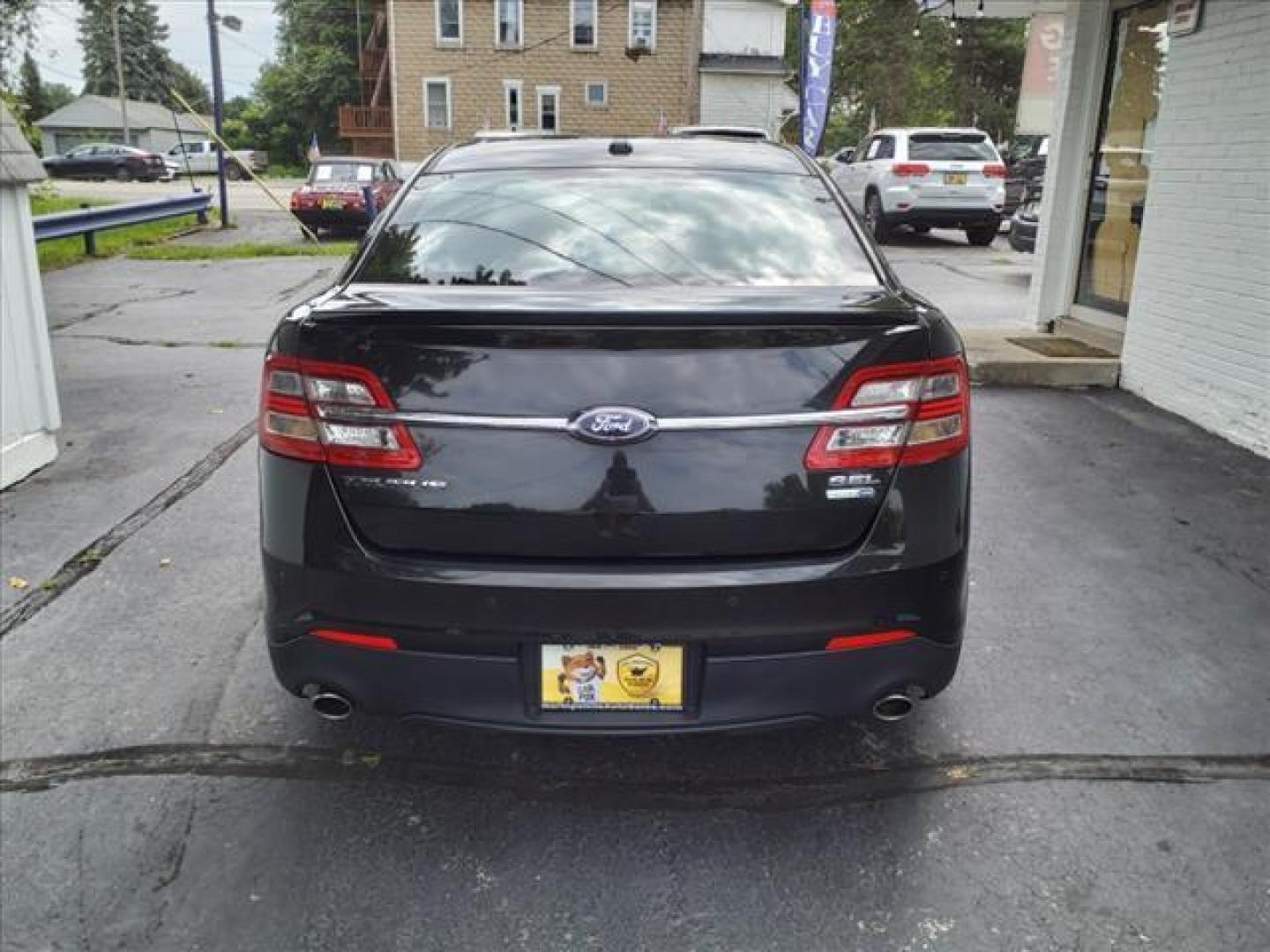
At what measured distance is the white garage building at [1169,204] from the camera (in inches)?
239

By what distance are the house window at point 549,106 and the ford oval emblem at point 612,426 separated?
36228 millimetres

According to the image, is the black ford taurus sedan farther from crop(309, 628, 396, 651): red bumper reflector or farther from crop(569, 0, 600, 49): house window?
crop(569, 0, 600, 49): house window

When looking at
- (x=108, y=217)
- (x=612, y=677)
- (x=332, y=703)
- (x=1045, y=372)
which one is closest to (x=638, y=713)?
(x=612, y=677)

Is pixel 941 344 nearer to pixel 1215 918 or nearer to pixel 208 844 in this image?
pixel 1215 918

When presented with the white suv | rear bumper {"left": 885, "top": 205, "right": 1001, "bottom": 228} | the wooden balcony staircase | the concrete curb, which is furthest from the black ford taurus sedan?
the wooden balcony staircase

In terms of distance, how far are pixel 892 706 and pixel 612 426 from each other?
100 cm

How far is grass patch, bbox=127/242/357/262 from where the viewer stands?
1589cm

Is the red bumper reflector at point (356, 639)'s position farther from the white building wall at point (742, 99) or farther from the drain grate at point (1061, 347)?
the white building wall at point (742, 99)

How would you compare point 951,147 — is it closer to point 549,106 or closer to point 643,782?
point 643,782

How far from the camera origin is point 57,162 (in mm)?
39812

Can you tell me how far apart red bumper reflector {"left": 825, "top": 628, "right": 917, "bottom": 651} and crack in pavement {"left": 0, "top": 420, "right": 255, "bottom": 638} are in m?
3.09

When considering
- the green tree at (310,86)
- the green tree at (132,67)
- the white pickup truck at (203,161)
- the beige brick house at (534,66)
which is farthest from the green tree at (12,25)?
the green tree at (132,67)

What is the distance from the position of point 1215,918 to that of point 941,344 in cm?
144

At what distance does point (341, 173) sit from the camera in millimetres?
20422
